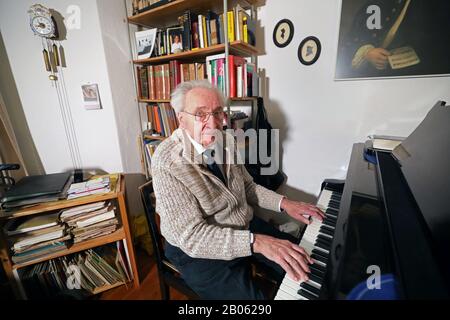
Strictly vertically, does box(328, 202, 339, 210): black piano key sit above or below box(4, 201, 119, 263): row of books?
above

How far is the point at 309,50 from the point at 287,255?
1294mm

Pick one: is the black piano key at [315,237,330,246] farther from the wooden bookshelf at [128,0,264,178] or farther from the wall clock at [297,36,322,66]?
the wall clock at [297,36,322,66]

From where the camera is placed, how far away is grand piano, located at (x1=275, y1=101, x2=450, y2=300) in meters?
0.44

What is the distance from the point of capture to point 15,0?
53.3 inches

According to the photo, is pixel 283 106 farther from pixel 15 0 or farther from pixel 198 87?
pixel 15 0

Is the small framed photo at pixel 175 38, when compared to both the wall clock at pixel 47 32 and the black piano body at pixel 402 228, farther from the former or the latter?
the black piano body at pixel 402 228

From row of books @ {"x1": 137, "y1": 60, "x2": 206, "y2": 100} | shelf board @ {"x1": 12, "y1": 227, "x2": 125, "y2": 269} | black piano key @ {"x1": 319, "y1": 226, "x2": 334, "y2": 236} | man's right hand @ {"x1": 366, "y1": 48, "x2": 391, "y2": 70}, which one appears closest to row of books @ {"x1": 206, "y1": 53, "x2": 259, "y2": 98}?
row of books @ {"x1": 137, "y1": 60, "x2": 206, "y2": 100}

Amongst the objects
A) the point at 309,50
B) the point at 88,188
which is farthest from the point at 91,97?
the point at 309,50

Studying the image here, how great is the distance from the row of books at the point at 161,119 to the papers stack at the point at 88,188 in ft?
2.07

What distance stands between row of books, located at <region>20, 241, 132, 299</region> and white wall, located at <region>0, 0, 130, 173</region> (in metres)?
0.67
